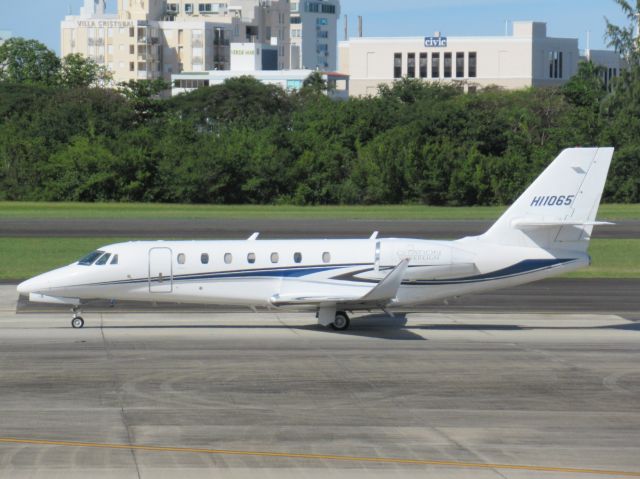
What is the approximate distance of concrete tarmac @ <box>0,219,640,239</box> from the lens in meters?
61.7

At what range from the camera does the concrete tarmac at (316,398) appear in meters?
17.7

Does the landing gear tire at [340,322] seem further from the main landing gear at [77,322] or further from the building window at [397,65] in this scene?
the building window at [397,65]

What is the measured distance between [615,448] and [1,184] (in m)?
83.8

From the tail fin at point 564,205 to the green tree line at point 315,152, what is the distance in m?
62.3

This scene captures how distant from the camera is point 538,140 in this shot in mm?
110125

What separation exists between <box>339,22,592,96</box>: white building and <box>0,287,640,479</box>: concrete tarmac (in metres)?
165

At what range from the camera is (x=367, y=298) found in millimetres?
29453

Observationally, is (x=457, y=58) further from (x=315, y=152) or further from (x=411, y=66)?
(x=315, y=152)

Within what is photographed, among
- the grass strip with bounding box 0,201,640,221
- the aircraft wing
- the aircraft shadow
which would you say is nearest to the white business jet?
the aircraft wing

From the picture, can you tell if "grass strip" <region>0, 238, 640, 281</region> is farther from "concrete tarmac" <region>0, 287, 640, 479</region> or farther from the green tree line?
the green tree line

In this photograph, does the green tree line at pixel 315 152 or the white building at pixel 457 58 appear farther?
the white building at pixel 457 58

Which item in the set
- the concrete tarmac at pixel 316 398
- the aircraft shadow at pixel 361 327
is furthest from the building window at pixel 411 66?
the aircraft shadow at pixel 361 327

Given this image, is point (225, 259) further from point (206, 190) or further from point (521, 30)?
point (521, 30)

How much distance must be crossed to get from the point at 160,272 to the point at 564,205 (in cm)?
1067
